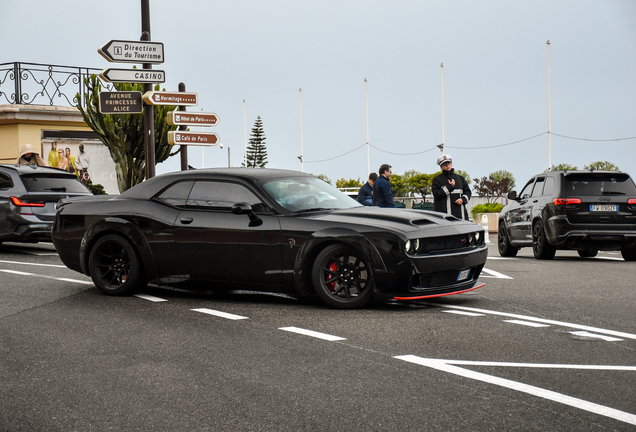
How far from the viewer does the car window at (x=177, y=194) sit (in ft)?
27.7

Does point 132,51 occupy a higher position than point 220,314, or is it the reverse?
point 132,51

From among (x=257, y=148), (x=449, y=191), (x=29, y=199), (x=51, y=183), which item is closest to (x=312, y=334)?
(x=449, y=191)

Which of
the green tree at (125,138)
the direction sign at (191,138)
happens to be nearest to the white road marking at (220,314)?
the direction sign at (191,138)

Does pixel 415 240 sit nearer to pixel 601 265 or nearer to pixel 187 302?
pixel 187 302

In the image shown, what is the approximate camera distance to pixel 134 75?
50.5 feet

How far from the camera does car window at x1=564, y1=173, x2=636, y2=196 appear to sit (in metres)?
13.2

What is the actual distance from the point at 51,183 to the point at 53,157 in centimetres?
1435

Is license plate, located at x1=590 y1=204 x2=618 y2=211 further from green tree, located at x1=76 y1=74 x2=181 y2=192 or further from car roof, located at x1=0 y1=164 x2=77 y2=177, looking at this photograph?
green tree, located at x1=76 y1=74 x2=181 y2=192

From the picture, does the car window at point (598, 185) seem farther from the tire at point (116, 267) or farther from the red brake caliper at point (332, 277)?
the tire at point (116, 267)

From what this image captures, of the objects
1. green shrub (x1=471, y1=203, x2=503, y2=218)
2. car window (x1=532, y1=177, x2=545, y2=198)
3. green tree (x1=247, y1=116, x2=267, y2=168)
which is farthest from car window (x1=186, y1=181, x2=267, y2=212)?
green tree (x1=247, y1=116, x2=267, y2=168)

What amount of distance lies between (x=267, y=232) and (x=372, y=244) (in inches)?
43.4

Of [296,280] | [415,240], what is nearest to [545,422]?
[415,240]

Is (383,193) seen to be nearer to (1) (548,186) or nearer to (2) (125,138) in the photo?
(1) (548,186)

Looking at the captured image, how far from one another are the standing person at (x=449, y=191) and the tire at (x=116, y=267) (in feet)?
19.3
